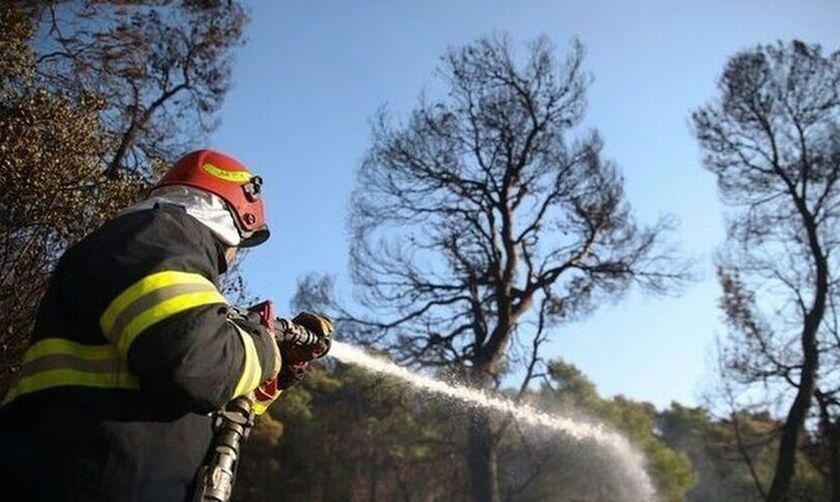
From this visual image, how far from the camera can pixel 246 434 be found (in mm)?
2143

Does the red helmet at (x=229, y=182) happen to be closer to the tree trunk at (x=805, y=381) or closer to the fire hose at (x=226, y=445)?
the fire hose at (x=226, y=445)

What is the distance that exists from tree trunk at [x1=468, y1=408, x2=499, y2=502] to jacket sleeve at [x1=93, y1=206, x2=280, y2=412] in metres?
11.2

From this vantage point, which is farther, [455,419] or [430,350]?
[455,419]

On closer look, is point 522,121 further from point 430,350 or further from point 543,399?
point 543,399

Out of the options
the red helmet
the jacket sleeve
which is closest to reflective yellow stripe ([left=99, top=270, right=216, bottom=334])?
the jacket sleeve

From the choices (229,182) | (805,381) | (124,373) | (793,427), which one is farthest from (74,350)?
(805,381)

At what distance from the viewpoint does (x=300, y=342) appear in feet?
8.53

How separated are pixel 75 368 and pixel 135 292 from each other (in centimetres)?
30

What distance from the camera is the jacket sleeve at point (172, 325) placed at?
167 centimetres

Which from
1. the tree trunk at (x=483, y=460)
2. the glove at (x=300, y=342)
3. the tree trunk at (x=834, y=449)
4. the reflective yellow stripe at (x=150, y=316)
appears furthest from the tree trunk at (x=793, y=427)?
the reflective yellow stripe at (x=150, y=316)

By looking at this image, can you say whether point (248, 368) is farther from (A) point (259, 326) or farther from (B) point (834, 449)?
(B) point (834, 449)

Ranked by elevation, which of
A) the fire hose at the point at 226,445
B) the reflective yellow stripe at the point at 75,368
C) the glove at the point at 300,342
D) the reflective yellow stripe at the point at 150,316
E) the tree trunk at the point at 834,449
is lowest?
the fire hose at the point at 226,445

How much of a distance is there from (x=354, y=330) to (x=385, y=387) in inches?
57.4

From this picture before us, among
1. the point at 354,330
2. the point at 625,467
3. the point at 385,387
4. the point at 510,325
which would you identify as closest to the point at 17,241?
the point at 354,330
